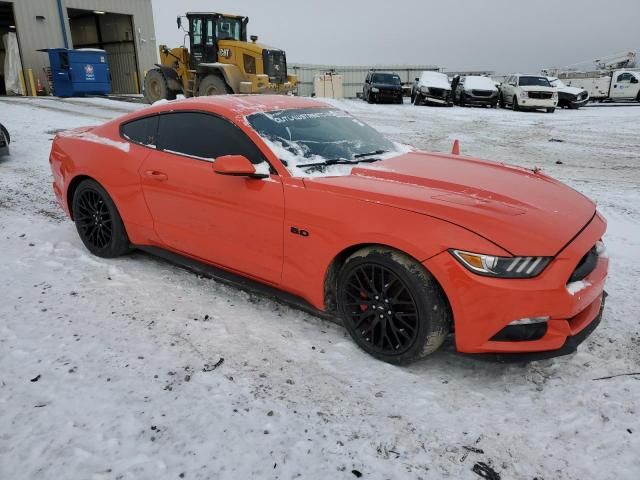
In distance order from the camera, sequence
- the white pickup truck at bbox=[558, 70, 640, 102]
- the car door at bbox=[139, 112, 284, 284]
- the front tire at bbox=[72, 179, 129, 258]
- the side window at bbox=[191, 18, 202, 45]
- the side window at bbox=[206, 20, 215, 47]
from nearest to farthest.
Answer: the car door at bbox=[139, 112, 284, 284] → the front tire at bbox=[72, 179, 129, 258] → the side window at bbox=[191, 18, 202, 45] → the side window at bbox=[206, 20, 215, 47] → the white pickup truck at bbox=[558, 70, 640, 102]

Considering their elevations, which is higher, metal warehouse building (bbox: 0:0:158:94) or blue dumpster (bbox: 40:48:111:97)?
metal warehouse building (bbox: 0:0:158:94)

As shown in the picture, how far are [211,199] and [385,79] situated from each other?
21762mm

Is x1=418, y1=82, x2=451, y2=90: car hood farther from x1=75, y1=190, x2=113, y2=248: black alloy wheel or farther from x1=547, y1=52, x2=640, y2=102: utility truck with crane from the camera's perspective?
x1=75, y1=190, x2=113, y2=248: black alloy wheel

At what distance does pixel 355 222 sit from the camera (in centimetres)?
268

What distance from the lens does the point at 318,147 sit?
335 centimetres

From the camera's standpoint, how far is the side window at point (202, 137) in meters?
3.23

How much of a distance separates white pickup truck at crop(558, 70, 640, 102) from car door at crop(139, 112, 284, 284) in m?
27.0

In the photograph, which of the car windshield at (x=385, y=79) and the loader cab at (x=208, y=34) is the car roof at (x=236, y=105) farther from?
the car windshield at (x=385, y=79)

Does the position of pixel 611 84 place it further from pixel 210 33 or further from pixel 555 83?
pixel 210 33

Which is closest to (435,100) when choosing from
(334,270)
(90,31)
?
(334,270)

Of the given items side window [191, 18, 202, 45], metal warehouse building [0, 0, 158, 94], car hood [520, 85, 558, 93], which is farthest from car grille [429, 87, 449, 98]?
metal warehouse building [0, 0, 158, 94]

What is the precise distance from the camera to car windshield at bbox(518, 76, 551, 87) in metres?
19.7

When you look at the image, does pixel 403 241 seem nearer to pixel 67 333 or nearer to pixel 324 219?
pixel 324 219

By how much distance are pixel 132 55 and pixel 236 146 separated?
27.0 metres
